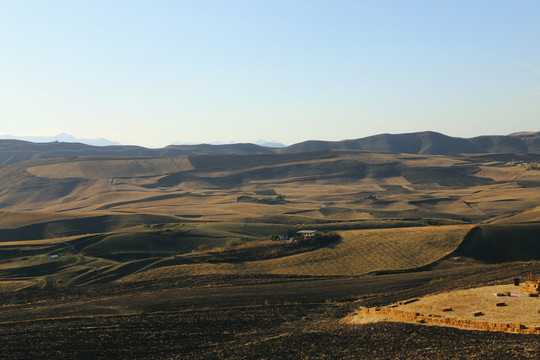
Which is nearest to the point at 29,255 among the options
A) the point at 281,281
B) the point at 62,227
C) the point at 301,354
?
the point at 62,227

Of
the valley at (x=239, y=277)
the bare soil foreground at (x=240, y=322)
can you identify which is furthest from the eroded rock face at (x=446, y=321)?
the valley at (x=239, y=277)

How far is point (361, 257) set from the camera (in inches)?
2726

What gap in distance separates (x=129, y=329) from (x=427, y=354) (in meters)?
20.7

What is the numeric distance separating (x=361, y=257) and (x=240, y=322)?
34.4 metres

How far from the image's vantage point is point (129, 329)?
3638 cm

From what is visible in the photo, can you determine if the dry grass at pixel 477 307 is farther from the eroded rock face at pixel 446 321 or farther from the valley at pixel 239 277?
the valley at pixel 239 277

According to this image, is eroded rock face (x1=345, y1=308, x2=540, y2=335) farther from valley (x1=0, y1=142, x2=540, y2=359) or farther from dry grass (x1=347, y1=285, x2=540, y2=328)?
valley (x1=0, y1=142, x2=540, y2=359)

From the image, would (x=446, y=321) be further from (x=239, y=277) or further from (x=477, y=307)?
(x=239, y=277)

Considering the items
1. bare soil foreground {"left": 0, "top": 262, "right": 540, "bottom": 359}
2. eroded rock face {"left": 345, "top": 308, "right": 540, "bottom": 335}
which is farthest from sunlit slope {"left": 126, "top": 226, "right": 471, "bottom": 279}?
eroded rock face {"left": 345, "top": 308, "right": 540, "bottom": 335}

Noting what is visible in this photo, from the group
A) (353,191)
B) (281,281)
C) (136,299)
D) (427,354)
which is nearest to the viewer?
(427,354)

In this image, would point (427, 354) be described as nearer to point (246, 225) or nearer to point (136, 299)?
point (136, 299)

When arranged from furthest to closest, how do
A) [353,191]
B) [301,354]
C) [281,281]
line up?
[353,191]
[281,281]
[301,354]

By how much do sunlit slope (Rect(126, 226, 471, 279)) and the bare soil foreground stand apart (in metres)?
5.80

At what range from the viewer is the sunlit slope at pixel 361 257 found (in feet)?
211
